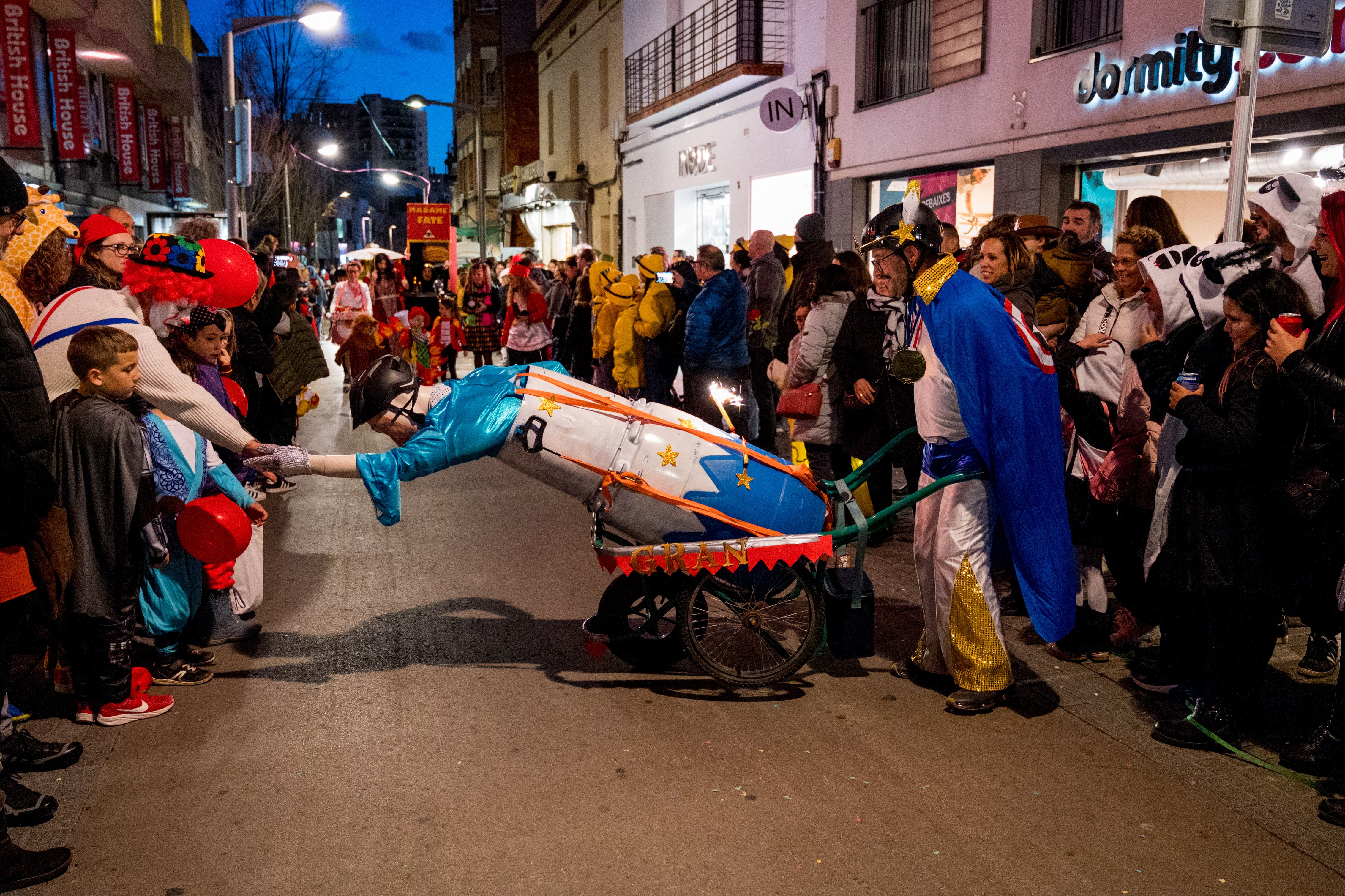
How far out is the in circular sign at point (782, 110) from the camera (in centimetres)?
1680

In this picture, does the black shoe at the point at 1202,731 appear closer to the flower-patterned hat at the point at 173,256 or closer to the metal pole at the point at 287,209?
the flower-patterned hat at the point at 173,256

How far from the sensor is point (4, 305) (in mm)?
3330

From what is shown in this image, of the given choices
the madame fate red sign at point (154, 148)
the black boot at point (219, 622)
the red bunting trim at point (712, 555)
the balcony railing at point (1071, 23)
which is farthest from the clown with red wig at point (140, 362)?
the madame fate red sign at point (154, 148)

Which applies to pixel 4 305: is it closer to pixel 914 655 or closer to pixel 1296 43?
pixel 914 655

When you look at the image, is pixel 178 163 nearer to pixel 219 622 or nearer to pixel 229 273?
pixel 229 273

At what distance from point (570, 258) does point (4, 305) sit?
12943mm

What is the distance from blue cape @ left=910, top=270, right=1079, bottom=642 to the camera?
4.35 meters

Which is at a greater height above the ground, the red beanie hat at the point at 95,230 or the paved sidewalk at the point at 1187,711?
the red beanie hat at the point at 95,230

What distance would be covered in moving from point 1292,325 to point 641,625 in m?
2.94

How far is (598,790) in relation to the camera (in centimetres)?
390

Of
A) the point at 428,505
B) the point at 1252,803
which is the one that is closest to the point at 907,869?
the point at 1252,803

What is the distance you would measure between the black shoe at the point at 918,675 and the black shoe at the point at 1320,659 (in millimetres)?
1710

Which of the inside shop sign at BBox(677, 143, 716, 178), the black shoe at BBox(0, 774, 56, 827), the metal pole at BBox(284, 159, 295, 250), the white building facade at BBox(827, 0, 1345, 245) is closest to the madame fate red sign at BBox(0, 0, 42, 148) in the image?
the white building facade at BBox(827, 0, 1345, 245)

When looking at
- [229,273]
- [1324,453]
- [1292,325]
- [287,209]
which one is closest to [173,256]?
[229,273]
